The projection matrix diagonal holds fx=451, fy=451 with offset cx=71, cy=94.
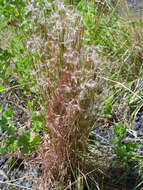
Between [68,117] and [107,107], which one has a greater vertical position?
[68,117]

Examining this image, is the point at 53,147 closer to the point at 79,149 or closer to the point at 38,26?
the point at 79,149

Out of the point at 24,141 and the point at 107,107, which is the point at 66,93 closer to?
the point at 24,141

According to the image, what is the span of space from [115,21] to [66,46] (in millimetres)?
1571

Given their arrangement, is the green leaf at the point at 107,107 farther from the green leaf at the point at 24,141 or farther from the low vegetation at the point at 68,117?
the green leaf at the point at 24,141

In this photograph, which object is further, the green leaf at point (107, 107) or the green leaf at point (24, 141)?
the green leaf at point (107, 107)

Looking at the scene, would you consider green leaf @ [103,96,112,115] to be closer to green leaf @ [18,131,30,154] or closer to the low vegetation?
the low vegetation

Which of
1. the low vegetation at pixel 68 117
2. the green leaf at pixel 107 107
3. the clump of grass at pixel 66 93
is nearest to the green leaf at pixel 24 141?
the low vegetation at pixel 68 117

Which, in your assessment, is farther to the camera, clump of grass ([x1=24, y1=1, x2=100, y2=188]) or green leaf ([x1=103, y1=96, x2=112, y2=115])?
green leaf ([x1=103, y1=96, x2=112, y2=115])

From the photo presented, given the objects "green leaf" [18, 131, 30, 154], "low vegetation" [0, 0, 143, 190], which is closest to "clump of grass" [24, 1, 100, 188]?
"low vegetation" [0, 0, 143, 190]

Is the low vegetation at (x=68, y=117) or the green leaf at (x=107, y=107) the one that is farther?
the green leaf at (x=107, y=107)

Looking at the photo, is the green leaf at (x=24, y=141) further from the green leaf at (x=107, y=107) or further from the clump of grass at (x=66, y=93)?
the green leaf at (x=107, y=107)

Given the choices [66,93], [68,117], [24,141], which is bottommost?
[24,141]

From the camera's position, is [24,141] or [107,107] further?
[107,107]

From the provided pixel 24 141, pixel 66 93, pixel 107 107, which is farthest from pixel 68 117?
pixel 107 107
